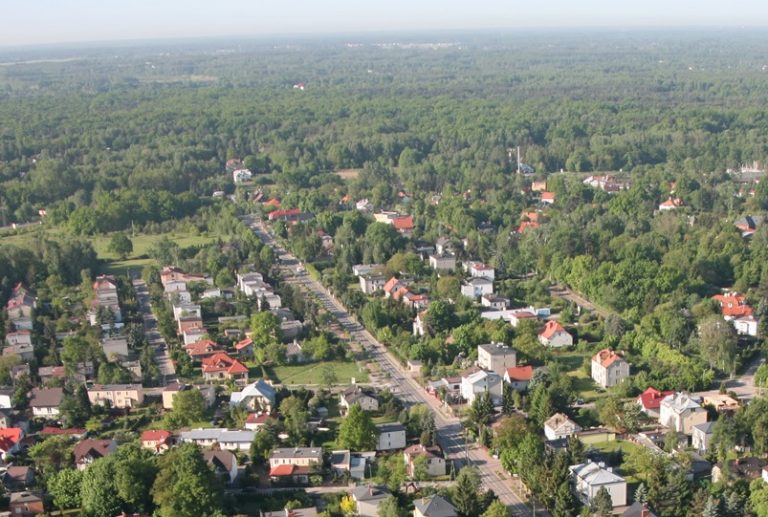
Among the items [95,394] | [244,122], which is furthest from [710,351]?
[244,122]

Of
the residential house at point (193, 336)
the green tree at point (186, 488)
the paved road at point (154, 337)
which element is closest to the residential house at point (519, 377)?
the green tree at point (186, 488)

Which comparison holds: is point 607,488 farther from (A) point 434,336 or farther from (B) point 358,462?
(A) point 434,336

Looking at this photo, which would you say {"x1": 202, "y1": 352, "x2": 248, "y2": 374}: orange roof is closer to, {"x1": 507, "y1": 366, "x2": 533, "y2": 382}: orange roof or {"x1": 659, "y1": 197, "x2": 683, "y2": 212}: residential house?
{"x1": 507, "y1": 366, "x2": 533, "y2": 382}: orange roof

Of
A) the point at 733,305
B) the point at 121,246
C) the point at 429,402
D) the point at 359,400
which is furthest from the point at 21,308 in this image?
the point at 733,305

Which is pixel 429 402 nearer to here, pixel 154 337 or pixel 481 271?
pixel 154 337

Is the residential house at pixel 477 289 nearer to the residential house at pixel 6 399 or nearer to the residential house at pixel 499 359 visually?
the residential house at pixel 499 359

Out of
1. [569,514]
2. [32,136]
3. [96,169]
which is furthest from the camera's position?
[32,136]
